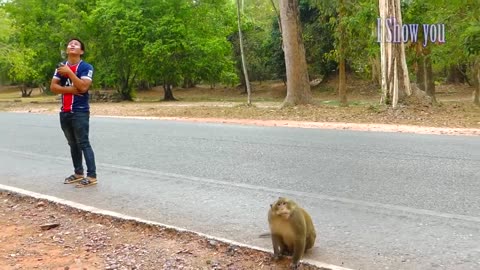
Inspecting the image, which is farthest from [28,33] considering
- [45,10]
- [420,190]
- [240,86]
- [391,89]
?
[420,190]

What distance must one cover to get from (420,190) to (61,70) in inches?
190

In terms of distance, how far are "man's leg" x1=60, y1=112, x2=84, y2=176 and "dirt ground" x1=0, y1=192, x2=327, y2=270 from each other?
162cm

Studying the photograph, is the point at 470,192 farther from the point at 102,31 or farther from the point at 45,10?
the point at 45,10

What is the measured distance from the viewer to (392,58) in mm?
17266

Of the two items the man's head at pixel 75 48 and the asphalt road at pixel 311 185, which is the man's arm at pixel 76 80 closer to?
the man's head at pixel 75 48

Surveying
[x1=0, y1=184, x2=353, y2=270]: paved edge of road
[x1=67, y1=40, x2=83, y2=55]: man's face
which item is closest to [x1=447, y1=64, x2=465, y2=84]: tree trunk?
[x1=67, y1=40, x2=83, y2=55]: man's face

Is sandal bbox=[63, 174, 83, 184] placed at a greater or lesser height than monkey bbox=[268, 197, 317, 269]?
lesser

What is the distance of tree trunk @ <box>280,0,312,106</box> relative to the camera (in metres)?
19.9

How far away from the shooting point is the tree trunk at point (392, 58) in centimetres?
1717

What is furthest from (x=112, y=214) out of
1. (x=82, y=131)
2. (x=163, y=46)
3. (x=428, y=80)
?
(x=163, y=46)

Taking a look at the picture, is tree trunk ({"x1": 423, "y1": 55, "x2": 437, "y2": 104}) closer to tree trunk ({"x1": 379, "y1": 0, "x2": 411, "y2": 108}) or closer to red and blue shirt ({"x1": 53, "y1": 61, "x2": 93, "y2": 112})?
tree trunk ({"x1": 379, "y1": 0, "x2": 411, "y2": 108})

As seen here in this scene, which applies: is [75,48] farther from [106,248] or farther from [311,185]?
[311,185]

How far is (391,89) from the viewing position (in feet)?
56.9

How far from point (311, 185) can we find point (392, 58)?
11.5 meters
